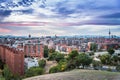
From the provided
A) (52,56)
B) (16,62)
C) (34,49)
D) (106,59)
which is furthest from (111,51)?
(16,62)

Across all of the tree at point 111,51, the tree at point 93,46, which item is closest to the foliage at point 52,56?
the tree at point 93,46

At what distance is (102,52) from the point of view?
8586 mm

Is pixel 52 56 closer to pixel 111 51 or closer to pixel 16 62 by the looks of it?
pixel 111 51

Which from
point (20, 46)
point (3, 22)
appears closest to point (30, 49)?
point (20, 46)

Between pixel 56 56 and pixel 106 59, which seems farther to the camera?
pixel 56 56

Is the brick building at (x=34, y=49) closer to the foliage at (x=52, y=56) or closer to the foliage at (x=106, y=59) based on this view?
the foliage at (x=52, y=56)

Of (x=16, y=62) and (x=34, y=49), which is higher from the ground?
(x=34, y=49)

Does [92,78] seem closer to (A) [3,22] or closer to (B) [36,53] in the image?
(A) [3,22]

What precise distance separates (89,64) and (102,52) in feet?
5.68

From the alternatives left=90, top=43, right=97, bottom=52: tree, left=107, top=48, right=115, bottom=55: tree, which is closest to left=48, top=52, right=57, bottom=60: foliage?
left=90, top=43, right=97, bottom=52: tree

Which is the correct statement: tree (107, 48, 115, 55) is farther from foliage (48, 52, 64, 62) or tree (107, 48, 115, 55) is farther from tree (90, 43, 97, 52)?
foliage (48, 52, 64, 62)

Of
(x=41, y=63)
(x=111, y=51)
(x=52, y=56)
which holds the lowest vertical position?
(x=41, y=63)

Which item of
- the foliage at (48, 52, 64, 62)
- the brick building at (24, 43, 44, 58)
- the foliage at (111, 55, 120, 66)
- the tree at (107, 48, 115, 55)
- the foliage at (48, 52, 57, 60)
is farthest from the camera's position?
the foliage at (48, 52, 57, 60)

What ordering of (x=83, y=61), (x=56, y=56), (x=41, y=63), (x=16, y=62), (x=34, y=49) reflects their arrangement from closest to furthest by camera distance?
(x=16, y=62) → (x=83, y=61) → (x=41, y=63) → (x=56, y=56) → (x=34, y=49)
